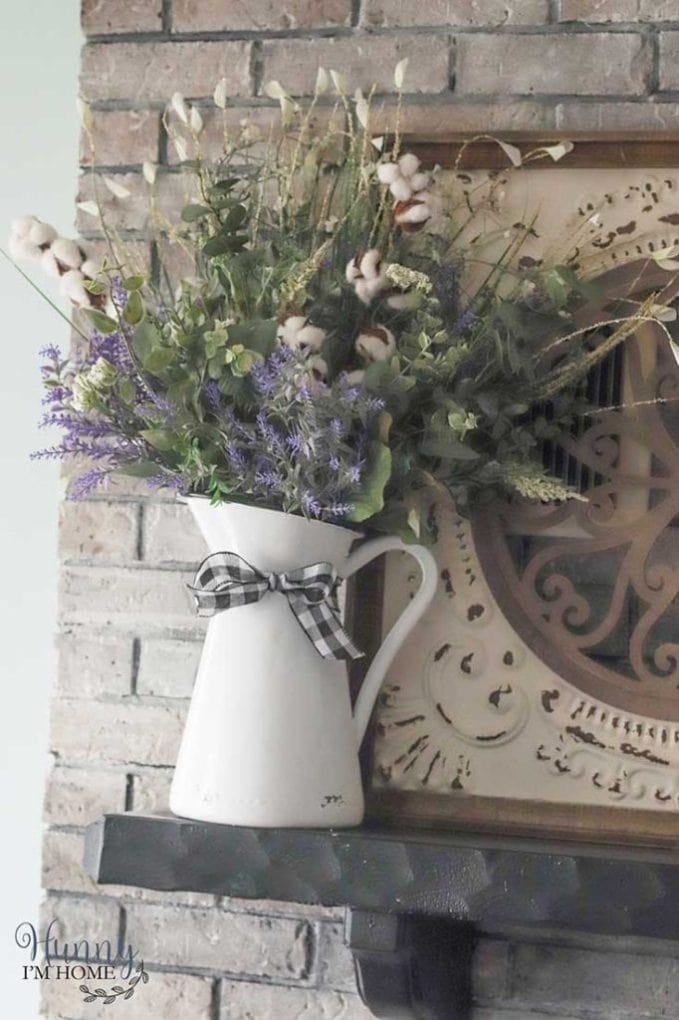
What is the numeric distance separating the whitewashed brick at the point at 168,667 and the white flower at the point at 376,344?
38 cm

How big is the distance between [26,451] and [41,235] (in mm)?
446

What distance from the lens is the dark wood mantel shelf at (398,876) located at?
1.08 m

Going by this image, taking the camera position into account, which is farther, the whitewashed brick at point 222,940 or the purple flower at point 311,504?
the whitewashed brick at point 222,940

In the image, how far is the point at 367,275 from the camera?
4.04 feet

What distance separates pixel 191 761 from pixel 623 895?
0.39m

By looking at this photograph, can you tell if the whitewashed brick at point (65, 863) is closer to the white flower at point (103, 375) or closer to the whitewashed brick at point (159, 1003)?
the whitewashed brick at point (159, 1003)

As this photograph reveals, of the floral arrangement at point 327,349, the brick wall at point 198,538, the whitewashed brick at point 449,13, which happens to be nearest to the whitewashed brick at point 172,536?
the brick wall at point 198,538

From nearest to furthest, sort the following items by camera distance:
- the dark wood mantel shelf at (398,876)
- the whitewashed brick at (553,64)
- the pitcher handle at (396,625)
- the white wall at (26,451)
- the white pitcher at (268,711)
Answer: the dark wood mantel shelf at (398,876) < the white pitcher at (268,711) < the pitcher handle at (396,625) < the whitewashed brick at (553,64) < the white wall at (26,451)

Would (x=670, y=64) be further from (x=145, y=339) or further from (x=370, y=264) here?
(x=145, y=339)

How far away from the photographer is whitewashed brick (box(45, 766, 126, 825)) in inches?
55.9

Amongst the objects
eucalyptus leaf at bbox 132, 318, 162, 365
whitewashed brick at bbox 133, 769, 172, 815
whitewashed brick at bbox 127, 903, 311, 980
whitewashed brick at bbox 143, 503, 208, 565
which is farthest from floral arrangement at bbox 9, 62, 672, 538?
whitewashed brick at bbox 127, 903, 311, 980

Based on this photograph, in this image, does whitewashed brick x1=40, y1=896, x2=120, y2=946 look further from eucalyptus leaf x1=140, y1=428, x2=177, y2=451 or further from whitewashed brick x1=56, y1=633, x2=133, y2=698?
eucalyptus leaf x1=140, y1=428, x2=177, y2=451

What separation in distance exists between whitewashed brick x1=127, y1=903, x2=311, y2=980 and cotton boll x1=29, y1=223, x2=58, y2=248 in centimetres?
69

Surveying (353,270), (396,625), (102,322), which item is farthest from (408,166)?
(396,625)
